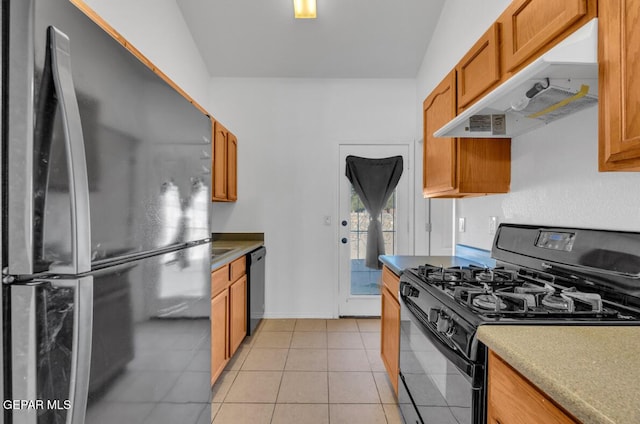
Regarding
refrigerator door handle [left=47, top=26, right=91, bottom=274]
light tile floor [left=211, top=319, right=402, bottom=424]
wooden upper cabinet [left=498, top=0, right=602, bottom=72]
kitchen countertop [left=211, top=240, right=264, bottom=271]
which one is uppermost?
wooden upper cabinet [left=498, top=0, right=602, bottom=72]

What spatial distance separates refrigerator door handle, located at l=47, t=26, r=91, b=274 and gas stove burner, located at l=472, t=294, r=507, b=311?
3.46ft

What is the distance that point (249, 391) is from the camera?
2.23 m

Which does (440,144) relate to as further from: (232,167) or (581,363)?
(232,167)

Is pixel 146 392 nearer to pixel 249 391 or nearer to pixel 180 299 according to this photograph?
pixel 180 299

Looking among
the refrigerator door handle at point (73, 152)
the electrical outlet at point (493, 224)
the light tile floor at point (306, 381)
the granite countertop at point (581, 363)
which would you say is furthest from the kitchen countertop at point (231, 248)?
the electrical outlet at point (493, 224)

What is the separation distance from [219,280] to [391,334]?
1158mm

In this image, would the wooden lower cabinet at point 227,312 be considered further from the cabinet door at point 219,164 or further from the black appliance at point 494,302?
the black appliance at point 494,302

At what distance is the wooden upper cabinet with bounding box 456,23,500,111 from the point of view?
58.7 inches

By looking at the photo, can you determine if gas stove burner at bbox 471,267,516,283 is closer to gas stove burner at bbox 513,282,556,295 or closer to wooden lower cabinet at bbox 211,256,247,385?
gas stove burner at bbox 513,282,556,295

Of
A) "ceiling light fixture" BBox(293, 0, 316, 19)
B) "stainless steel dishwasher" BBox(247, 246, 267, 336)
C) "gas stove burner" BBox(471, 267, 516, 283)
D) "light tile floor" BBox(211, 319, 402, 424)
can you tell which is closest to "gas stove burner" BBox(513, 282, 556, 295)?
"gas stove burner" BBox(471, 267, 516, 283)

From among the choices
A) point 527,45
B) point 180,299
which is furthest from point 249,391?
point 527,45

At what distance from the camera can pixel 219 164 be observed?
10.0 ft

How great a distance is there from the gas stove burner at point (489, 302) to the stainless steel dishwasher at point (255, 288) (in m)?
2.25

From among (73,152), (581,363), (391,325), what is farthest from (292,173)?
(581,363)
